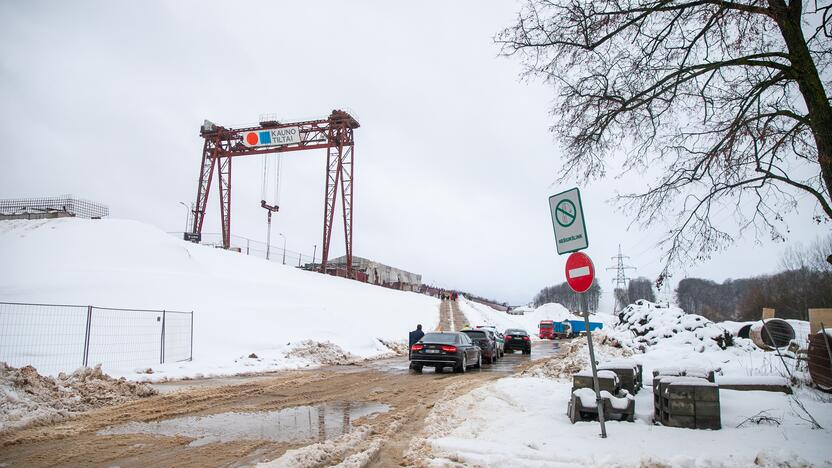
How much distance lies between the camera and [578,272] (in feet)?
21.5

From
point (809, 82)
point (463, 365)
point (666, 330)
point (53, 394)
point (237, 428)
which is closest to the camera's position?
point (809, 82)

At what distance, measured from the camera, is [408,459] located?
18.3 feet

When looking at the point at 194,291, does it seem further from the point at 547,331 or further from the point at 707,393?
the point at 547,331

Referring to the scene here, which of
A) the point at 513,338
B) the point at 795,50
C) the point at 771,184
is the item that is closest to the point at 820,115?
the point at 795,50

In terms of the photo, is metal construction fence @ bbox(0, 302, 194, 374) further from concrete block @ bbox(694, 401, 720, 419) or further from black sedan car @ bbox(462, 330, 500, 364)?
concrete block @ bbox(694, 401, 720, 419)

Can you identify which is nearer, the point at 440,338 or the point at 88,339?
the point at 88,339

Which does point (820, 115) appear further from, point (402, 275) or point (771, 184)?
point (402, 275)

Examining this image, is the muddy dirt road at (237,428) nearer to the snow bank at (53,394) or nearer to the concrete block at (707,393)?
the snow bank at (53,394)

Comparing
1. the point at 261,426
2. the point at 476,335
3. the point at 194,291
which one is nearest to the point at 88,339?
the point at 261,426

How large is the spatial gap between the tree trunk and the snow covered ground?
109 inches

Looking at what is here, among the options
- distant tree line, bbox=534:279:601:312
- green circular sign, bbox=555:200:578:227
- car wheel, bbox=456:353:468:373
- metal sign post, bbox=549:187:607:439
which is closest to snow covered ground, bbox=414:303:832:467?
metal sign post, bbox=549:187:607:439

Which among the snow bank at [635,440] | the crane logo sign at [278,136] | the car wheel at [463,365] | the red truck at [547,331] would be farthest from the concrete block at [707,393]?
the red truck at [547,331]

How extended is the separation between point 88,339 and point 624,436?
1370cm

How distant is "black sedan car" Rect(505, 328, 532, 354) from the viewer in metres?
29.2
